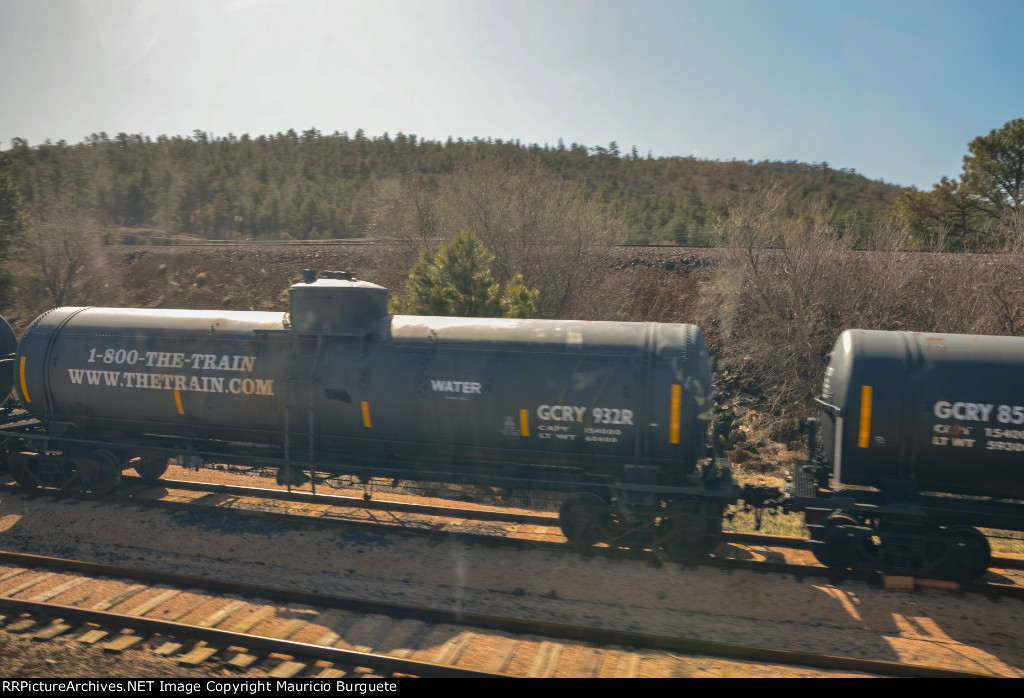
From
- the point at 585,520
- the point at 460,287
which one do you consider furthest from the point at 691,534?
the point at 460,287

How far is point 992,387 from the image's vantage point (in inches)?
343

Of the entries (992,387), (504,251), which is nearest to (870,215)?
(504,251)

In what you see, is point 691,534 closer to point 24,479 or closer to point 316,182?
point 24,479

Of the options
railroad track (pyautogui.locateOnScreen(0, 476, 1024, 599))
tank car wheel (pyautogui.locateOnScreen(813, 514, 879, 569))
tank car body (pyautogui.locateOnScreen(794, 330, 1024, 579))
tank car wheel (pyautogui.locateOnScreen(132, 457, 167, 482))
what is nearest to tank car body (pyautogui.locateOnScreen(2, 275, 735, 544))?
railroad track (pyautogui.locateOnScreen(0, 476, 1024, 599))

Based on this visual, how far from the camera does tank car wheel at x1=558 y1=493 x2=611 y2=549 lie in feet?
32.5

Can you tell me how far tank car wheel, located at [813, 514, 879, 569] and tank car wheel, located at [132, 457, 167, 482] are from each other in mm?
12775

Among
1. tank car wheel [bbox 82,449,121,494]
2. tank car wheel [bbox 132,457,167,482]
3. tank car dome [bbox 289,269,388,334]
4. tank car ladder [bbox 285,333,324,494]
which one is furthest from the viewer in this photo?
tank car wheel [bbox 132,457,167,482]

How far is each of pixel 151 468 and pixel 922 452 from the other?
14.3 meters

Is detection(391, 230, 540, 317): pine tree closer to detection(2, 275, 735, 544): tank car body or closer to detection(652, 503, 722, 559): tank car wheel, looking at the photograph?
detection(2, 275, 735, 544): tank car body

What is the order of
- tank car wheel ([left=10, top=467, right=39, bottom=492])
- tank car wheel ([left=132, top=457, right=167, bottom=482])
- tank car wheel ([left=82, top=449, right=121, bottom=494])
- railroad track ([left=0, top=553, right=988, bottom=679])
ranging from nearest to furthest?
railroad track ([left=0, top=553, right=988, bottom=679]) < tank car wheel ([left=82, top=449, right=121, bottom=494]) < tank car wheel ([left=10, top=467, right=39, bottom=492]) < tank car wheel ([left=132, top=457, right=167, bottom=482])

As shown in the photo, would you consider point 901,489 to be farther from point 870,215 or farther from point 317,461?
point 870,215

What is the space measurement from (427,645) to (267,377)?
215 inches

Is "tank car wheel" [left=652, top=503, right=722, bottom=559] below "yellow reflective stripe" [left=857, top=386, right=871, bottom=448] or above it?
below

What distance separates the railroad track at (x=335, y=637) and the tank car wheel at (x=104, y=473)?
Answer: 3.53 metres
